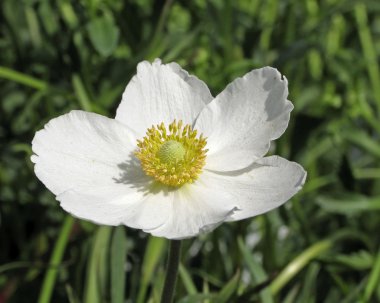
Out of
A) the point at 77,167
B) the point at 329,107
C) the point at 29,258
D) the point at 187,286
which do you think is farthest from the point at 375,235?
the point at 77,167

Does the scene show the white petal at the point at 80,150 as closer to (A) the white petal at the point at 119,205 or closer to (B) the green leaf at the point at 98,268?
(A) the white petal at the point at 119,205

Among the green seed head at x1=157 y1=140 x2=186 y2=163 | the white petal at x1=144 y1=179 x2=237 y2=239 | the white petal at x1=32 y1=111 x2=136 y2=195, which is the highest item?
the white petal at x1=32 y1=111 x2=136 y2=195

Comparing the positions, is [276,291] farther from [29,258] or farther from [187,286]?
[29,258]

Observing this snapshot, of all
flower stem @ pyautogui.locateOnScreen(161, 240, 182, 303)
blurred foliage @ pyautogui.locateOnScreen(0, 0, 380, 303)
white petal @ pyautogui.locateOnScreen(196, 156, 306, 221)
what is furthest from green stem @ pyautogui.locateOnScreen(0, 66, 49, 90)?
flower stem @ pyautogui.locateOnScreen(161, 240, 182, 303)

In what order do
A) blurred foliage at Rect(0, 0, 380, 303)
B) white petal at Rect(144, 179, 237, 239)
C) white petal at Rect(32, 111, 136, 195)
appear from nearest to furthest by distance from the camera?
white petal at Rect(144, 179, 237, 239) < white petal at Rect(32, 111, 136, 195) < blurred foliage at Rect(0, 0, 380, 303)

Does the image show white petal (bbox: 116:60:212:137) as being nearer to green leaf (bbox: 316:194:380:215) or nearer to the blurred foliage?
the blurred foliage

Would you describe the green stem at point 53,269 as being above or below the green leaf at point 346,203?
above

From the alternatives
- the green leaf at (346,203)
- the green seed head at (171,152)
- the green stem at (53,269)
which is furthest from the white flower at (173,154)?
the green leaf at (346,203)

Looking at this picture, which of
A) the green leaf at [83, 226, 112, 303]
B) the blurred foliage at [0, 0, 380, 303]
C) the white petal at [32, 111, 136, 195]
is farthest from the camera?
the blurred foliage at [0, 0, 380, 303]

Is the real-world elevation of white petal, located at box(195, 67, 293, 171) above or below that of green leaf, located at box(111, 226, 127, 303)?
above
